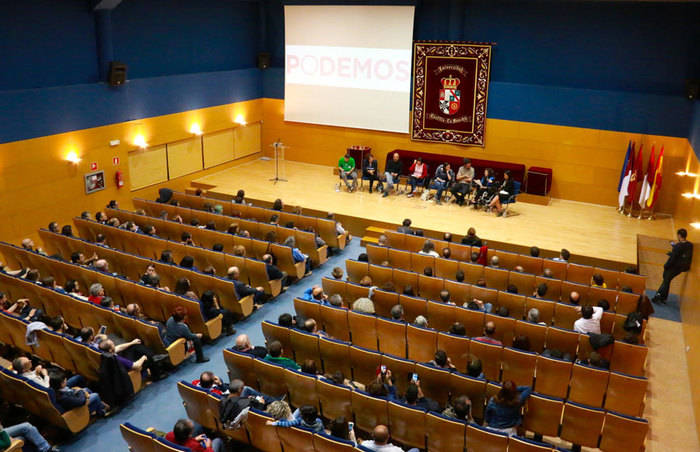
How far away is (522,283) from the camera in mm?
9445

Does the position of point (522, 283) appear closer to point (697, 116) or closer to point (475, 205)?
point (475, 205)

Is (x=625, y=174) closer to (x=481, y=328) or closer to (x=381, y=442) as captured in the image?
(x=481, y=328)

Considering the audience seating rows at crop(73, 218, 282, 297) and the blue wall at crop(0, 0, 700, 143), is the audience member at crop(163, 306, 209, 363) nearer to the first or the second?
the audience seating rows at crop(73, 218, 282, 297)

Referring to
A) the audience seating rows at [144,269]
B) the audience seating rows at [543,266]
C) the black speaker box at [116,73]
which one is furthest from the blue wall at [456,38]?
the audience seating rows at [543,266]

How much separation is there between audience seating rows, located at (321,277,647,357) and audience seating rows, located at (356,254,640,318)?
0.14 meters

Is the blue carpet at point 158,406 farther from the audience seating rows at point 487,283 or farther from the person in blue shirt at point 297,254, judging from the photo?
the audience seating rows at point 487,283

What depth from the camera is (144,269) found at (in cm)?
962

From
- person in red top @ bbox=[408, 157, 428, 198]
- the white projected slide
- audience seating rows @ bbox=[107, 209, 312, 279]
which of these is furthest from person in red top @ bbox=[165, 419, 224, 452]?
the white projected slide

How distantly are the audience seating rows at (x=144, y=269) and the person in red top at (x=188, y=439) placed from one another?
3.39 metres

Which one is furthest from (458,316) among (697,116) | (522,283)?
(697,116)

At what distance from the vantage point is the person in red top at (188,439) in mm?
5203

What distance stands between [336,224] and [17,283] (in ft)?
19.6

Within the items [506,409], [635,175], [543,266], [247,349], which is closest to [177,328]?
[247,349]

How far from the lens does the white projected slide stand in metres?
16.3
